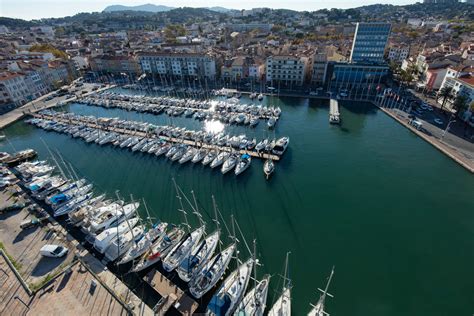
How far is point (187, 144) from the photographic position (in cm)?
5406

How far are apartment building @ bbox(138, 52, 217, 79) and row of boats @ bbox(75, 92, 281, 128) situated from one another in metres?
26.6

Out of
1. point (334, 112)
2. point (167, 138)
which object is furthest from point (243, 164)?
point (334, 112)

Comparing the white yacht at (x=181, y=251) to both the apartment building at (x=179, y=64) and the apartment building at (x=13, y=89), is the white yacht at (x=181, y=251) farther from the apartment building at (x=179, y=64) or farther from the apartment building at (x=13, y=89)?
the apartment building at (x=13, y=89)

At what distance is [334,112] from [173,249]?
57.2 m

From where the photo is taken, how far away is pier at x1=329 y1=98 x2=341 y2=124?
6314 cm

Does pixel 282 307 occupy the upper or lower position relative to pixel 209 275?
upper

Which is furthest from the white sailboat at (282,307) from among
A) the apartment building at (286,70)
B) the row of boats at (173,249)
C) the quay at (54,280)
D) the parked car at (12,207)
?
the apartment building at (286,70)

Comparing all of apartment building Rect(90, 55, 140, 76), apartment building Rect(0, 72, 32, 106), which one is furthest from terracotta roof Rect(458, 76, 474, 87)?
apartment building Rect(0, 72, 32, 106)

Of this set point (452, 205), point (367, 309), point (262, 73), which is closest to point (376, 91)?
point (262, 73)

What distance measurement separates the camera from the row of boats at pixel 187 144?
47.2 metres

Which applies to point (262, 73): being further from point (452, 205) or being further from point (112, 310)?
point (112, 310)

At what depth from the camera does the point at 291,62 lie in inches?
3361

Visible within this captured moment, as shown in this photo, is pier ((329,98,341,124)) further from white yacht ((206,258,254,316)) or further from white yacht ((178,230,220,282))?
white yacht ((206,258,254,316))

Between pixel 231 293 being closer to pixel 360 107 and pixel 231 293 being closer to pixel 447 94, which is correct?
pixel 360 107
